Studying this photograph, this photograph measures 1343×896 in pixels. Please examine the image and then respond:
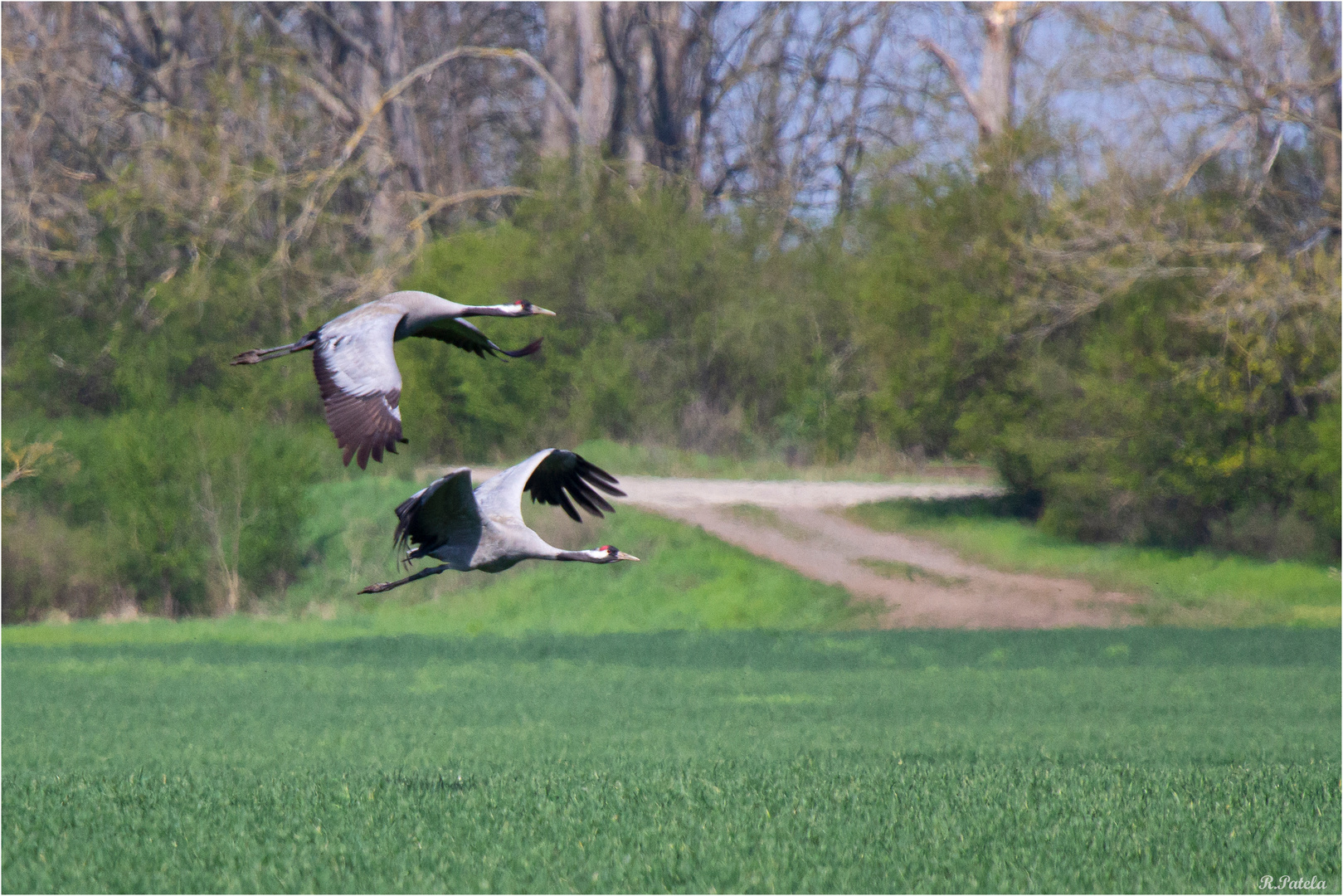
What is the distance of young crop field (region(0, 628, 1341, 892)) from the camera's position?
762cm

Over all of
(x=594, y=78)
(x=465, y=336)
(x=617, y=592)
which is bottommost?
(x=617, y=592)

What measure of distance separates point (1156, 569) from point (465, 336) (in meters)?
20.8

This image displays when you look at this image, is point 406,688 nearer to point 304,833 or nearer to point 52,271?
point 304,833

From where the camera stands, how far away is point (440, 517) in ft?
18.8

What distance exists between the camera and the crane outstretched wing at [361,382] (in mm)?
4820

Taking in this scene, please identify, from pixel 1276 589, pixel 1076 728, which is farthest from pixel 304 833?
pixel 1276 589

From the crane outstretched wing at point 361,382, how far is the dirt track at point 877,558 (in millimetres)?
19049

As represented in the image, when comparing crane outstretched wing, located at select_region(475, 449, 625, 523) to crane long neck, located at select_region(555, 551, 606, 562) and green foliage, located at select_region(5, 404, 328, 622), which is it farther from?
green foliage, located at select_region(5, 404, 328, 622)

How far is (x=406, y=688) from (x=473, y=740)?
15.2 feet

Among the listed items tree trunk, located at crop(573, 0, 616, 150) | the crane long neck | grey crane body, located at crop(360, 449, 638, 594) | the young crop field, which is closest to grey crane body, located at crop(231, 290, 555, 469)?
grey crane body, located at crop(360, 449, 638, 594)

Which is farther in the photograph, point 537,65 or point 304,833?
point 537,65

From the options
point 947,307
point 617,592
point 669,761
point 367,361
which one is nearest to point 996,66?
point 947,307

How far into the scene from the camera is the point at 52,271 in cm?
3350

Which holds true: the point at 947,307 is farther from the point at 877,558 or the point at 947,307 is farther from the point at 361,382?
the point at 361,382
